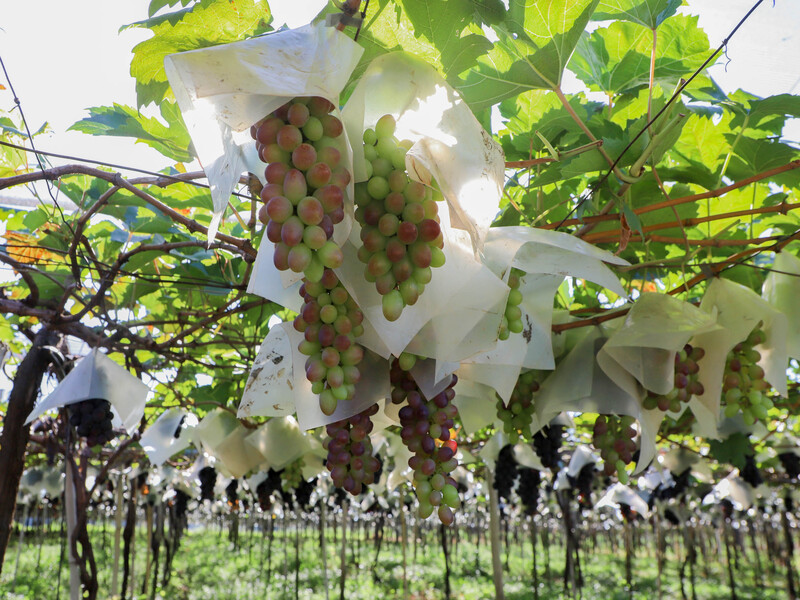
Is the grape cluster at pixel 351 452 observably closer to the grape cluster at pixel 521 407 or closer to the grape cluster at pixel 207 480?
the grape cluster at pixel 521 407

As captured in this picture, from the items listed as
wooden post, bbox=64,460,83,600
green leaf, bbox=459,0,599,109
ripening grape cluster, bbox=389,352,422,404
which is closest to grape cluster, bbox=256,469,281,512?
wooden post, bbox=64,460,83,600

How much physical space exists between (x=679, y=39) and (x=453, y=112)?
72 centimetres

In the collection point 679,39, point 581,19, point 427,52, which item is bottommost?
point 427,52

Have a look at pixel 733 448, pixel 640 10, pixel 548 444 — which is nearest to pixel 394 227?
pixel 640 10

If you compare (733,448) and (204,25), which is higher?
(204,25)

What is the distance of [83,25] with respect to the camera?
125cm

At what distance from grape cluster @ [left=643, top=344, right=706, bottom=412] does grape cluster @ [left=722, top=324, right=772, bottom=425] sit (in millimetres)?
74

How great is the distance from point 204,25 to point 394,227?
0.42 metres

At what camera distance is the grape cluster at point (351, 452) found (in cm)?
88

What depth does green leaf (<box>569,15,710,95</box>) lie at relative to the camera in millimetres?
1164

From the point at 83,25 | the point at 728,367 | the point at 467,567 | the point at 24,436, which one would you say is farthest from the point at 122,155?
the point at 467,567

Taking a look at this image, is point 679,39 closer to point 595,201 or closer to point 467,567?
point 595,201

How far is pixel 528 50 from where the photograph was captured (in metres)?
0.95

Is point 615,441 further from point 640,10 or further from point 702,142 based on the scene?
point 640,10
